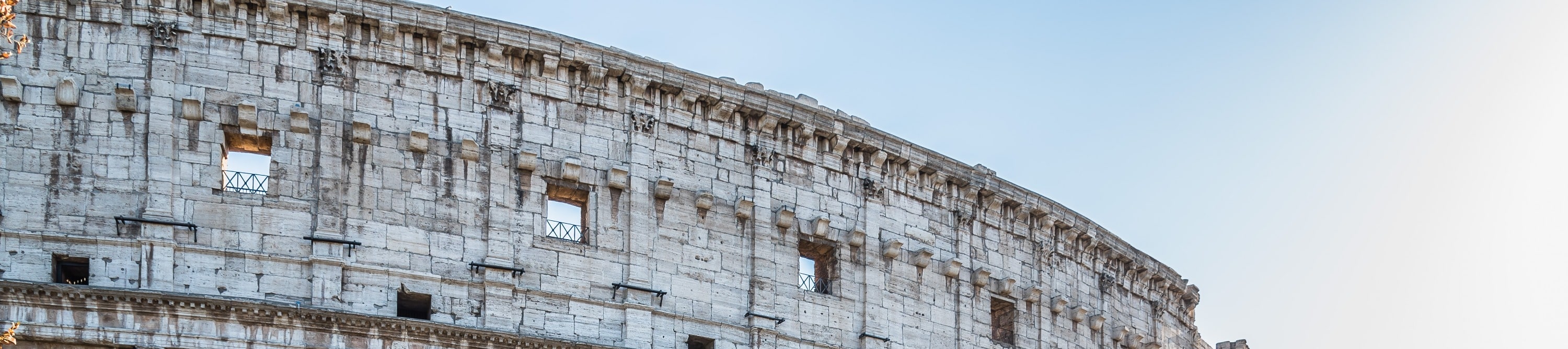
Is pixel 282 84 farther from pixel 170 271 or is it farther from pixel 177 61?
pixel 170 271

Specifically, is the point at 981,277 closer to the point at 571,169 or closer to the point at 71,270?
the point at 571,169

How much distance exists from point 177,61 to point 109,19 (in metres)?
1.03

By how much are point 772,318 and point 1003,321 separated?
660 cm

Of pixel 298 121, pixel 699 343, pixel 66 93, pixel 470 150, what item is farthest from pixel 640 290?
pixel 66 93

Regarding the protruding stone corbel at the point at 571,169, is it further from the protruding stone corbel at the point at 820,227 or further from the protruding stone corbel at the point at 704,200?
the protruding stone corbel at the point at 820,227

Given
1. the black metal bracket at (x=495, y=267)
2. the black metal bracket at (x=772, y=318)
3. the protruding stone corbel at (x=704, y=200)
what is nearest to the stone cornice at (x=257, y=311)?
the black metal bracket at (x=495, y=267)

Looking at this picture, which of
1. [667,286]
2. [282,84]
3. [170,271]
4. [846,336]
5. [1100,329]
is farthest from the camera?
[1100,329]

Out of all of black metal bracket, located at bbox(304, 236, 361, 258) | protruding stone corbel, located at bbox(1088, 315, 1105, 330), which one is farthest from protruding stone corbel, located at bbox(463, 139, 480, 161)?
protruding stone corbel, located at bbox(1088, 315, 1105, 330)

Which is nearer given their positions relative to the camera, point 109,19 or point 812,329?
point 109,19

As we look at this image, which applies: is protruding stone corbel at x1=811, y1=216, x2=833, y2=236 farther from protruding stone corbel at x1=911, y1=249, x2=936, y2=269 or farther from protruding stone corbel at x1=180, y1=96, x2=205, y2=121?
protruding stone corbel at x1=180, y1=96, x2=205, y2=121

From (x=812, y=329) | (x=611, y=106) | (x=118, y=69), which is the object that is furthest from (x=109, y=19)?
(x=812, y=329)

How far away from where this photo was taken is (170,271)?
79.9ft

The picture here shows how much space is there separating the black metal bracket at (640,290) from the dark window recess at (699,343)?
2.28 ft

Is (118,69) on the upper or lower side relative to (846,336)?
upper
